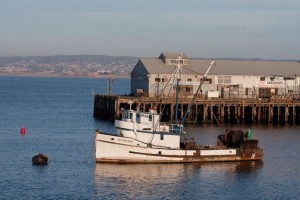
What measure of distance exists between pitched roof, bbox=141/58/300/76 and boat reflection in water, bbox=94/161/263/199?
126 ft

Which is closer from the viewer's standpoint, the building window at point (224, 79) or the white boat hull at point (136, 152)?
the white boat hull at point (136, 152)

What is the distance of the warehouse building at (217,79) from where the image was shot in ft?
308

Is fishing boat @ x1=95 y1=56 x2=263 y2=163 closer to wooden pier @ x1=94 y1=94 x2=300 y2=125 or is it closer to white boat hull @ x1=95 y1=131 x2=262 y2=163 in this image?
white boat hull @ x1=95 y1=131 x2=262 y2=163

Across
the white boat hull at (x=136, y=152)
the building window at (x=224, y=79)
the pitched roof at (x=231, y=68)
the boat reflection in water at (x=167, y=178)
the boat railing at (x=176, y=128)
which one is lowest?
the boat reflection in water at (x=167, y=178)

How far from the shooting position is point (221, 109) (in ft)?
301

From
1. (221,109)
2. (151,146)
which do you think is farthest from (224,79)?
(151,146)

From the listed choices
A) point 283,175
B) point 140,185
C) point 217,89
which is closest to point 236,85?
point 217,89

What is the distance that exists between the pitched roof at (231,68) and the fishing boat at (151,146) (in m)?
36.8

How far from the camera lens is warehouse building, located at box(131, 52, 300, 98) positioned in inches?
3702

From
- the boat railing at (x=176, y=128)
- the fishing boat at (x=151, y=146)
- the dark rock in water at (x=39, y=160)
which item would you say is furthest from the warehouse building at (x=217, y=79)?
the dark rock in water at (x=39, y=160)

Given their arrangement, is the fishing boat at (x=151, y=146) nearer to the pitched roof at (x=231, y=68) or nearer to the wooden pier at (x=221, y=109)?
the wooden pier at (x=221, y=109)

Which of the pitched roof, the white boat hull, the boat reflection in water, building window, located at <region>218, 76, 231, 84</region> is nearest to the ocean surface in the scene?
the boat reflection in water

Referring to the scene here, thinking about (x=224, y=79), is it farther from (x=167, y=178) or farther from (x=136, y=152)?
(x=167, y=178)

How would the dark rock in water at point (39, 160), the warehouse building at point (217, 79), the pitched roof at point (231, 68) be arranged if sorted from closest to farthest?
1. the dark rock in water at point (39, 160)
2. the warehouse building at point (217, 79)
3. the pitched roof at point (231, 68)
